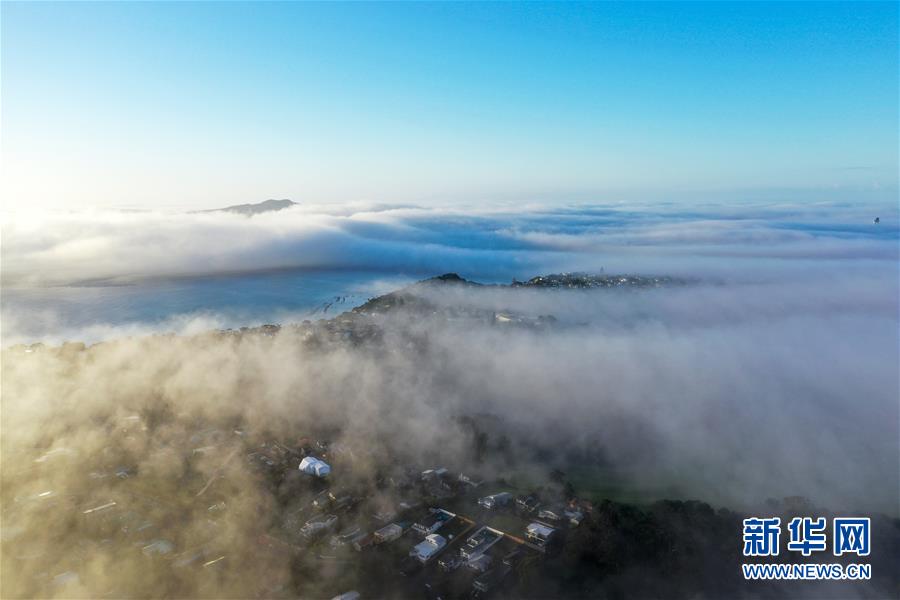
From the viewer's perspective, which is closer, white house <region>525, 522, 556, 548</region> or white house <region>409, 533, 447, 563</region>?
white house <region>409, 533, 447, 563</region>

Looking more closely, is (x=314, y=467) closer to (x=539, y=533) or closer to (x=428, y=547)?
(x=428, y=547)

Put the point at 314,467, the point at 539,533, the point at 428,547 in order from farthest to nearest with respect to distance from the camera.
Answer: the point at 314,467 → the point at 539,533 → the point at 428,547

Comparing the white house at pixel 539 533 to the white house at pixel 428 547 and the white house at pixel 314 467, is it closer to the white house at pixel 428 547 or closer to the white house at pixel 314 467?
the white house at pixel 428 547

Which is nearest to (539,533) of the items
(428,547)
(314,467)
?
(428,547)

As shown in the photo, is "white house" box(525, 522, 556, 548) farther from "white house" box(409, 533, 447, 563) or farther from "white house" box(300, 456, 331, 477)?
"white house" box(300, 456, 331, 477)

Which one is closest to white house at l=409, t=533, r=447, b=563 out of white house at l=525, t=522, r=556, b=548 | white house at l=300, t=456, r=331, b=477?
white house at l=525, t=522, r=556, b=548

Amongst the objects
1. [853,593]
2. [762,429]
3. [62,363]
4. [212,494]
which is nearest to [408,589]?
[212,494]

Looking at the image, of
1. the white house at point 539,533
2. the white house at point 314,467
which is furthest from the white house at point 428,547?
the white house at point 314,467

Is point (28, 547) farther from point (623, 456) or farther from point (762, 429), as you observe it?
point (762, 429)
